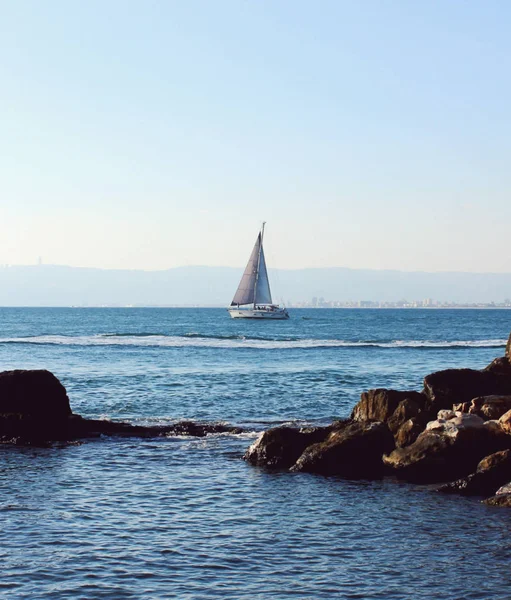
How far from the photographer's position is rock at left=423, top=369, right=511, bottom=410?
25.7 metres

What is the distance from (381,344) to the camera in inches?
3440

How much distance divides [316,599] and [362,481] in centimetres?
860

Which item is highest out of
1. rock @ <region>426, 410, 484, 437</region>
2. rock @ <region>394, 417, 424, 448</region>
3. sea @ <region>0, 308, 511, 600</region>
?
rock @ <region>426, 410, 484, 437</region>

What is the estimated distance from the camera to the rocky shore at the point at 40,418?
88.8 ft

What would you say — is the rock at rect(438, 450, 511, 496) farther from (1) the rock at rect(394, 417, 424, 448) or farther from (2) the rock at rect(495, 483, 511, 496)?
(1) the rock at rect(394, 417, 424, 448)

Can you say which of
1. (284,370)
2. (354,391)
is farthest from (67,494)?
(284,370)

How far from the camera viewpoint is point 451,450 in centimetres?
2122

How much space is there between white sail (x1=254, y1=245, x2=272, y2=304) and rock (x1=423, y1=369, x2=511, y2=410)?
116577mm

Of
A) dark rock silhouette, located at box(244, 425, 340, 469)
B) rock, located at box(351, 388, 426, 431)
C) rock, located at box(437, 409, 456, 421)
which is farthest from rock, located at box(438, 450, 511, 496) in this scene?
rock, located at box(351, 388, 426, 431)

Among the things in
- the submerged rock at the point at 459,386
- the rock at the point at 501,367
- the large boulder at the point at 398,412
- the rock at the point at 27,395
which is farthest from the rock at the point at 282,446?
the rock at the point at 27,395

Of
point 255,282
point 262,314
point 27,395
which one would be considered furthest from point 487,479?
point 262,314

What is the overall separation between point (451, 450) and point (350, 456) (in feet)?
8.76

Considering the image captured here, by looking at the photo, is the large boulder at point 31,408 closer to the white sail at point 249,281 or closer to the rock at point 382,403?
the rock at point 382,403

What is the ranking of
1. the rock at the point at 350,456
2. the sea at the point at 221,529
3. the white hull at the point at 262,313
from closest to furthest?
the sea at the point at 221,529
the rock at the point at 350,456
the white hull at the point at 262,313
